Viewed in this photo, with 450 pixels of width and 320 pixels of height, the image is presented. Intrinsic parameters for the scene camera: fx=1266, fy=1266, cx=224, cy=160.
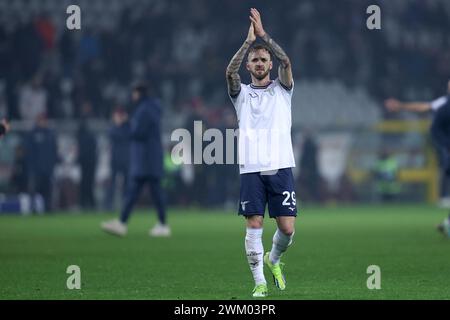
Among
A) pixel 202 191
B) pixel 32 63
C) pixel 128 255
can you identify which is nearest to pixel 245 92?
pixel 128 255

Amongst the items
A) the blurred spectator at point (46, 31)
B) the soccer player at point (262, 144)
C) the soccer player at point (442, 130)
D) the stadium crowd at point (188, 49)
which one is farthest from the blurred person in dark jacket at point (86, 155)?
the soccer player at point (262, 144)

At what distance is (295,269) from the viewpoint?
14977 mm

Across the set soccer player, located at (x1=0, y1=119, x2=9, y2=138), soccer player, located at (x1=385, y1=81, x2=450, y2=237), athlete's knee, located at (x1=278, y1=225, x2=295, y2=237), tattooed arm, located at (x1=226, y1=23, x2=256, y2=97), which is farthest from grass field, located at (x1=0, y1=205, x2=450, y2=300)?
tattooed arm, located at (x1=226, y1=23, x2=256, y2=97)

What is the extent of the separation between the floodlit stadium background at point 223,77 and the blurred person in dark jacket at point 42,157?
5.96ft

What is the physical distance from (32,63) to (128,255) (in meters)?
19.8

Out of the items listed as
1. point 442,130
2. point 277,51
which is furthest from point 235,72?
point 442,130

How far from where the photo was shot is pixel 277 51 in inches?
464

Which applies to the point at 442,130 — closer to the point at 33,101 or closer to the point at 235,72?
the point at 235,72

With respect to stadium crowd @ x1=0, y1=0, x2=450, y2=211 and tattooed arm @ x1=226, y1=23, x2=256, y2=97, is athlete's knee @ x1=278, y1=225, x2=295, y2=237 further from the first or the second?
stadium crowd @ x1=0, y1=0, x2=450, y2=211

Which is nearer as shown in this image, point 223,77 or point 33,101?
point 33,101

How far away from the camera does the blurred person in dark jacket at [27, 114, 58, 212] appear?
31703mm

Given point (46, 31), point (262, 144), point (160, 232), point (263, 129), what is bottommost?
point (160, 232)

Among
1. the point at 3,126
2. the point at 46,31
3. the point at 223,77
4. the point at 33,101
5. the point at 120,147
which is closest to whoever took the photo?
the point at 3,126

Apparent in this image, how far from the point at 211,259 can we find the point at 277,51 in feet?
17.8
